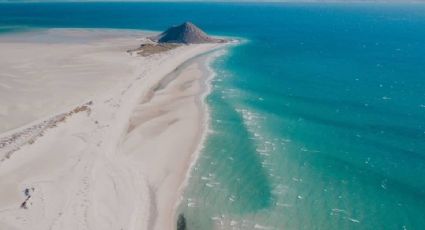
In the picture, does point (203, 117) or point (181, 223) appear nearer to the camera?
point (181, 223)

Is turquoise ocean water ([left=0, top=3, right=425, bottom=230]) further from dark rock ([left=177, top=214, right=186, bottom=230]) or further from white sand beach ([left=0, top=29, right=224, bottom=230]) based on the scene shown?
white sand beach ([left=0, top=29, right=224, bottom=230])

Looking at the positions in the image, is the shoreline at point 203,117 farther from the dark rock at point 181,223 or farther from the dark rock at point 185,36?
the dark rock at point 185,36

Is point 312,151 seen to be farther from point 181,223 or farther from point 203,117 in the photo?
point 181,223

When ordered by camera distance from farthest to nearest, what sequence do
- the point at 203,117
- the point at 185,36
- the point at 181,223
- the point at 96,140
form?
the point at 185,36 < the point at 203,117 < the point at 96,140 < the point at 181,223

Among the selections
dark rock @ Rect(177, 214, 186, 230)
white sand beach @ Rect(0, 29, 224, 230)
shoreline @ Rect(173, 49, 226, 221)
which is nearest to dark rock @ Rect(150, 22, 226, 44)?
shoreline @ Rect(173, 49, 226, 221)

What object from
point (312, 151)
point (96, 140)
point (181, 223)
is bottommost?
point (181, 223)

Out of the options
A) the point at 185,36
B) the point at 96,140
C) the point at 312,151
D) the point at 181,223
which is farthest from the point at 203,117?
the point at 185,36

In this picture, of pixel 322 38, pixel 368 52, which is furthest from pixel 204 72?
pixel 322 38

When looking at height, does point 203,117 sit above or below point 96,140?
above

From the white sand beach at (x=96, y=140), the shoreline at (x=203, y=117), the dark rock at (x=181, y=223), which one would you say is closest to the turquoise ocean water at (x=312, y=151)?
the dark rock at (x=181, y=223)
